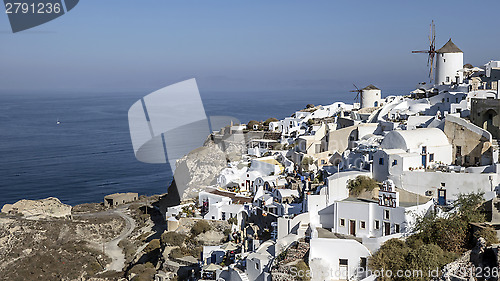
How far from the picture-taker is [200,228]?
19.8 m

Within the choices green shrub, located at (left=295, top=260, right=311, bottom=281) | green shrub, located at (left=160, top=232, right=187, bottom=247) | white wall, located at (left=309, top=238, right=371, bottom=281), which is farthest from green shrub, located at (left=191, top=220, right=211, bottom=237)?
white wall, located at (left=309, top=238, right=371, bottom=281)

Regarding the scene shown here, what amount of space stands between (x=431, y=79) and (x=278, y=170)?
10743 millimetres

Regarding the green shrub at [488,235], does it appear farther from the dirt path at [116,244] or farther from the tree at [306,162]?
the dirt path at [116,244]

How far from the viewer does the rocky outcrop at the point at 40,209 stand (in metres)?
30.1

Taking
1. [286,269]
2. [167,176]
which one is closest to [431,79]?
[286,269]

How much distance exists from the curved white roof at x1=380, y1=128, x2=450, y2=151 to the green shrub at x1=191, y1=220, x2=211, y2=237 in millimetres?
6865

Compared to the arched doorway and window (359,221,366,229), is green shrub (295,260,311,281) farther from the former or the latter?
Answer: the arched doorway

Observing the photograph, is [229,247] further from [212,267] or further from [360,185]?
[360,185]

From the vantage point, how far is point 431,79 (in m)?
28.1

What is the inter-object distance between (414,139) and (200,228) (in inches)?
318

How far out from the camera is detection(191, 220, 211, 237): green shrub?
19.8 metres

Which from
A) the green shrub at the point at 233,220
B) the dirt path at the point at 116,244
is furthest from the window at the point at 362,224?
the dirt path at the point at 116,244

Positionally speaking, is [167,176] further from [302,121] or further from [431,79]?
[431,79]

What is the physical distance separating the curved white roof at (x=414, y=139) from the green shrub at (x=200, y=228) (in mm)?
6865
